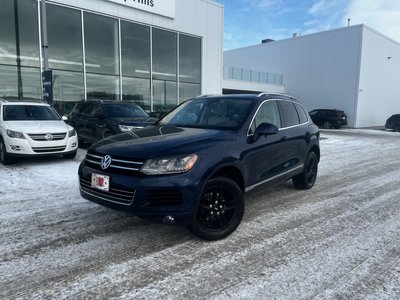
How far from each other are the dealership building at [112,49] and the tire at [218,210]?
9.14 metres

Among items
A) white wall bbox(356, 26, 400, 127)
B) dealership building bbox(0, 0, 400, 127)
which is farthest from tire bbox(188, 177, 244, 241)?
white wall bbox(356, 26, 400, 127)

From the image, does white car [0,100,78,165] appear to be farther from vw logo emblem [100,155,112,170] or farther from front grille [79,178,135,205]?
vw logo emblem [100,155,112,170]

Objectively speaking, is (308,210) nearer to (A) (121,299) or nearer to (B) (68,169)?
(A) (121,299)

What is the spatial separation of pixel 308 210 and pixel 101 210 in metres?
3.13

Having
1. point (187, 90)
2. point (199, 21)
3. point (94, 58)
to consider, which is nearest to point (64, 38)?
point (94, 58)

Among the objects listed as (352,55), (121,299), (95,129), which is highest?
(352,55)

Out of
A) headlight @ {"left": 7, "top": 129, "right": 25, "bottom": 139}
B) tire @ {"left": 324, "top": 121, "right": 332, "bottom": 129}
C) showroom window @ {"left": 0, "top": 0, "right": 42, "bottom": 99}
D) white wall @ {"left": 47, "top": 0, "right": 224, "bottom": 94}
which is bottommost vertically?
tire @ {"left": 324, "top": 121, "right": 332, "bottom": 129}

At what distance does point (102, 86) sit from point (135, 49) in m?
2.65

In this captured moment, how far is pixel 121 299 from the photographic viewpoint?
2750mm

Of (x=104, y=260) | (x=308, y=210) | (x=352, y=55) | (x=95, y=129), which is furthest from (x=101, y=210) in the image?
(x=352, y=55)

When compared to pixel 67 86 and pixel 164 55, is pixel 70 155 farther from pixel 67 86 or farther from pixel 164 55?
pixel 164 55

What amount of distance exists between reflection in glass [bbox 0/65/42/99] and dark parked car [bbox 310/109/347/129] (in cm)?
2111

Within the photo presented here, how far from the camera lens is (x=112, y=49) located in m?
15.8

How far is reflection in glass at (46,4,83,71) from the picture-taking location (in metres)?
13.8
